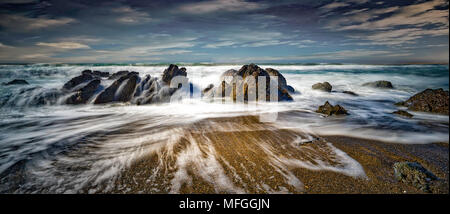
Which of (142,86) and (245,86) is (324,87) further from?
(142,86)

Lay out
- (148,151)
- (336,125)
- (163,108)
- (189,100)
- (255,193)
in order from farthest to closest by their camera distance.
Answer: (189,100), (163,108), (336,125), (148,151), (255,193)

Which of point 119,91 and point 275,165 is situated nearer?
point 275,165

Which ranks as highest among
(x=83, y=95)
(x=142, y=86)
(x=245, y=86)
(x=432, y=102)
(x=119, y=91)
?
(x=142, y=86)

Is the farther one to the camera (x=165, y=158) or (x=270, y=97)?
(x=270, y=97)

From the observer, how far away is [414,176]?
6.60ft

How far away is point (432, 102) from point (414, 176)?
4.48 metres

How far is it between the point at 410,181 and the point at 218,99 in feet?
19.2

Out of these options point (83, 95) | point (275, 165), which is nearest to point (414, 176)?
point (275, 165)

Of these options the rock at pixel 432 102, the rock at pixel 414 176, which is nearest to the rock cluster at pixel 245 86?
the rock at pixel 432 102

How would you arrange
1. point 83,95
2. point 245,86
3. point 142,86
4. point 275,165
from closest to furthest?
point 275,165 < point 245,86 < point 83,95 < point 142,86

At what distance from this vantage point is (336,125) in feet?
13.1
